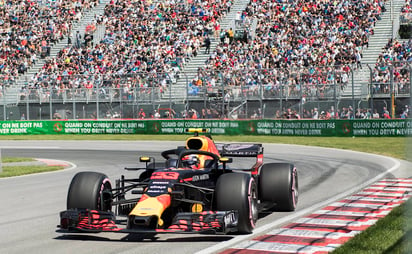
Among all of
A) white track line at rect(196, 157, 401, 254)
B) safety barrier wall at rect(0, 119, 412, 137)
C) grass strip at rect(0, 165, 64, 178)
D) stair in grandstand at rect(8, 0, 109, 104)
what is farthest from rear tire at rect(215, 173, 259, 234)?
stair in grandstand at rect(8, 0, 109, 104)

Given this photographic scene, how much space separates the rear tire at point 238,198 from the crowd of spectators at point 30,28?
40.1 meters

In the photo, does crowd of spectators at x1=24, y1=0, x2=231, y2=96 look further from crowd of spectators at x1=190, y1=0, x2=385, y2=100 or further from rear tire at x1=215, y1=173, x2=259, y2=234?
rear tire at x1=215, y1=173, x2=259, y2=234

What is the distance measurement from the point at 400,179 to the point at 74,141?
23201 mm

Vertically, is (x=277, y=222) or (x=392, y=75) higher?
(x=392, y=75)

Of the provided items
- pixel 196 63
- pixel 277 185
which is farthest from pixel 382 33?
pixel 277 185

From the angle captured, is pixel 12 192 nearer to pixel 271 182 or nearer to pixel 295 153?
pixel 271 182

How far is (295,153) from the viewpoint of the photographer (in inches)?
1011

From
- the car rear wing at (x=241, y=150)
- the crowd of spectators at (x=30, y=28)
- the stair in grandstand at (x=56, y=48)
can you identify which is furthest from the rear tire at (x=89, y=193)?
the crowd of spectators at (x=30, y=28)

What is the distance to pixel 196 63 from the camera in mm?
43969

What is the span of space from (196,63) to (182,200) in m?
35.1

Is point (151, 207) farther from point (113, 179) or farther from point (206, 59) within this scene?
point (206, 59)

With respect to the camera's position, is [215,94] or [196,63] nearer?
[215,94]

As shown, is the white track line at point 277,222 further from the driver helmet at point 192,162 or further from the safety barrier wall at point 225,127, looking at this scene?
the safety barrier wall at point 225,127

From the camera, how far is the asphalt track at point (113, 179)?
8.84m
